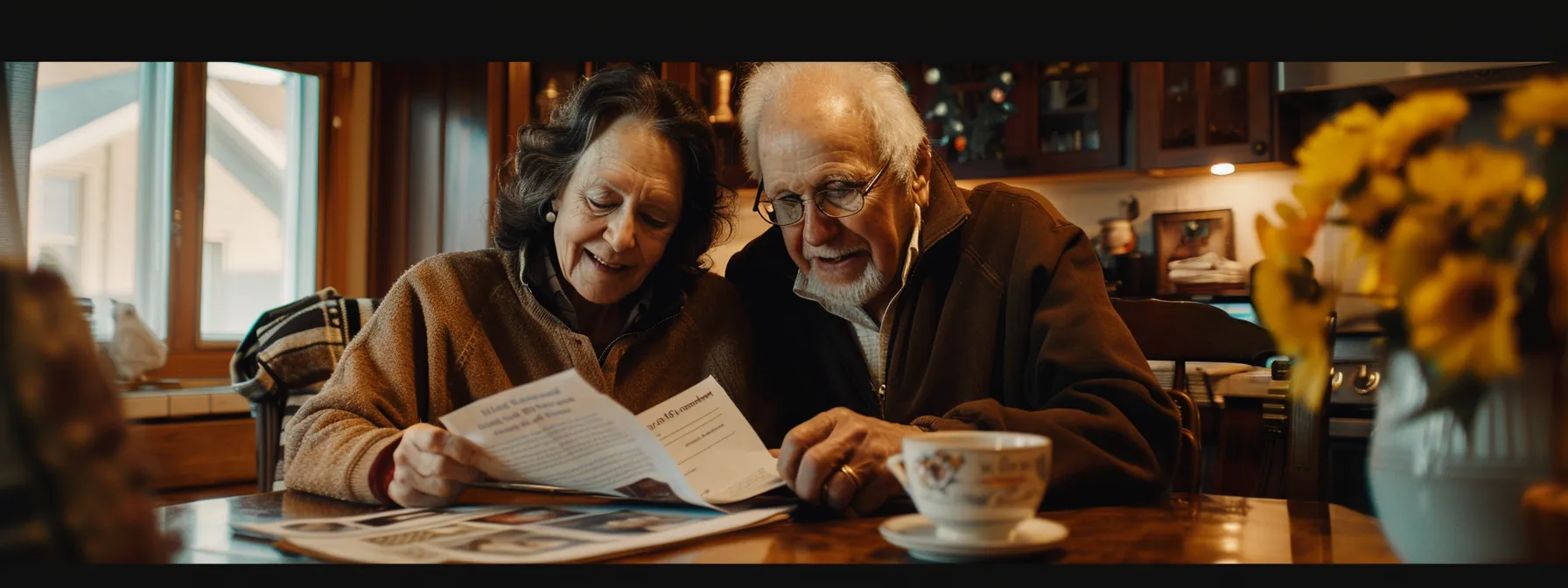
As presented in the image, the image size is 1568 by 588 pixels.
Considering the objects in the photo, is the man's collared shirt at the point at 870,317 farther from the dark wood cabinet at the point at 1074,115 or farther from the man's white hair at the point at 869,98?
the dark wood cabinet at the point at 1074,115

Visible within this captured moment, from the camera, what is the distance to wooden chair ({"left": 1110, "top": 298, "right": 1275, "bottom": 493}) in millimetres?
1296

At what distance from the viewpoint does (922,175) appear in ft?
4.98

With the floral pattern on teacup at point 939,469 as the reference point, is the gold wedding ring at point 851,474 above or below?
below

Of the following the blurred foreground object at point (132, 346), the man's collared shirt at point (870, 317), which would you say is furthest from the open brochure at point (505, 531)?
the blurred foreground object at point (132, 346)

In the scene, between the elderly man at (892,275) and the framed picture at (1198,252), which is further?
the framed picture at (1198,252)

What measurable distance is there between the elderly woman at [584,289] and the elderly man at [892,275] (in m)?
0.09

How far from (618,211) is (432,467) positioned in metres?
0.49

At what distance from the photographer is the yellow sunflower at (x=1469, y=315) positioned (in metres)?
0.50

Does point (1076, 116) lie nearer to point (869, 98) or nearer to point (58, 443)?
point (869, 98)

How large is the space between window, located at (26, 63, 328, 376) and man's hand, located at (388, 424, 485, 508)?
2364 millimetres

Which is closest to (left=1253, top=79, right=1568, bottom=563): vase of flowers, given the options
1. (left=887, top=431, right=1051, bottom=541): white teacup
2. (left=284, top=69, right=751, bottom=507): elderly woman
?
(left=887, top=431, right=1051, bottom=541): white teacup

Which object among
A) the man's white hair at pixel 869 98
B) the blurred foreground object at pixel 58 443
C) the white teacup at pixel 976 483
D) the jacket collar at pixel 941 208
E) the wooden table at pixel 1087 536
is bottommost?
the wooden table at pixel 1087 536

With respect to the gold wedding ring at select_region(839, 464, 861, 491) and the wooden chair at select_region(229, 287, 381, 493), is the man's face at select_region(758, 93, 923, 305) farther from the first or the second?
the wooden chair at select_region(229, 287, 381, 493)

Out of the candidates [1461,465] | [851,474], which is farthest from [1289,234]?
[851,474]
